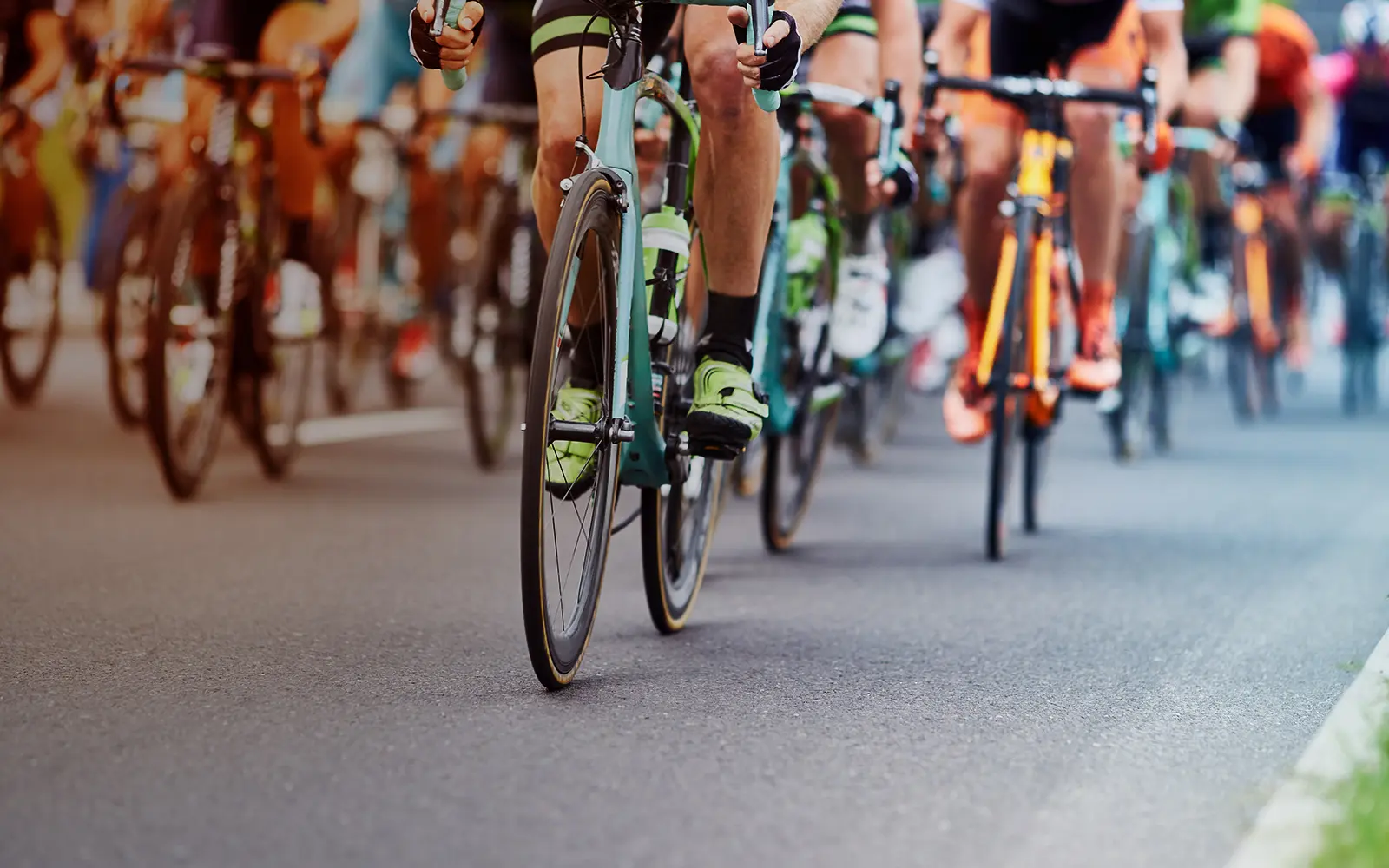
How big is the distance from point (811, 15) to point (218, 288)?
126 inches

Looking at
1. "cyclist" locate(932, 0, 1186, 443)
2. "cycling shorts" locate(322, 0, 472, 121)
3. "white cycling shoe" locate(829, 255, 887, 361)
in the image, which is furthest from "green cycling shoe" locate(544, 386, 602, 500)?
A: "cycling shorts" locate(322, 0, 472, 121)

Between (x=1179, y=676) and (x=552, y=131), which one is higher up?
(x=552, y=131)

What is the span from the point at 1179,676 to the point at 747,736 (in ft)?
3.89

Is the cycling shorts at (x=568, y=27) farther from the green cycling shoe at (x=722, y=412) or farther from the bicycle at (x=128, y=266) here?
the bicycle at (x=128, y=266)

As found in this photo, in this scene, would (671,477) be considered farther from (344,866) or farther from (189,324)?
(189,324)

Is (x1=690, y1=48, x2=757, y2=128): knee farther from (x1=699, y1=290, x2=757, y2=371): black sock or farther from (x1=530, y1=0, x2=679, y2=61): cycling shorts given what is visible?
(x1=699, y1=290, x2=757, y2=371): black sock

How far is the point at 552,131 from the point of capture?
14.2ft

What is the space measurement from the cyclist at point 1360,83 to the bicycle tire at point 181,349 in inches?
355

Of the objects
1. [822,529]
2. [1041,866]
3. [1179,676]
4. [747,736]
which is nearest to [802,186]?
[822,529]

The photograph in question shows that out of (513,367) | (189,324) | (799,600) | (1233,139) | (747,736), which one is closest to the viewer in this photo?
(747,736)

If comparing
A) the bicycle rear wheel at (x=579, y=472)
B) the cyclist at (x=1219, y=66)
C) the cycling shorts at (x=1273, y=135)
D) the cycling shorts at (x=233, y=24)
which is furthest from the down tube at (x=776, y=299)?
the cycling shorts at (x=1273, y=135)

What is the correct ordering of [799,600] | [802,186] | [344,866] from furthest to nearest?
1. [802,186]
2. [799,600]
3. [344,866]

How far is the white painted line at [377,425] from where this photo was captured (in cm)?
957

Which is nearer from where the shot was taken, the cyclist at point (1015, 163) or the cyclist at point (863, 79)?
the cyclist at point (863, 79)
